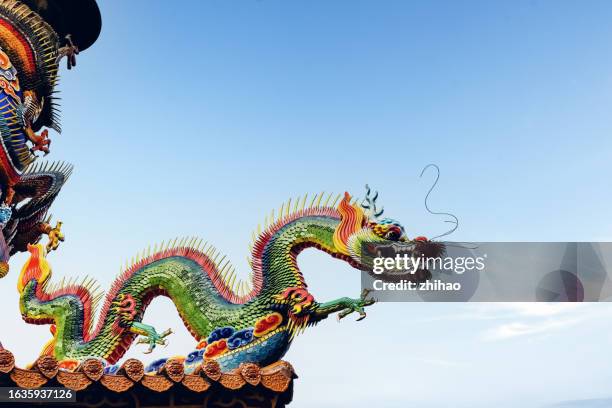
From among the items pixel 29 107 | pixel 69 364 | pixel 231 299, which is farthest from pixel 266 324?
pixel 29 107

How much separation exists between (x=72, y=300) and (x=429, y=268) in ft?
18.0

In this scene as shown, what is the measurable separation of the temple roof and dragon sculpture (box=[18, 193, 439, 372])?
77cm

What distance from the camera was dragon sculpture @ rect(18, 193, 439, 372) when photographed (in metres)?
10.5

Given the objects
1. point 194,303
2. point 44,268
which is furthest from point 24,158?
point 194,303

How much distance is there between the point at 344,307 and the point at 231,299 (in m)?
1.71

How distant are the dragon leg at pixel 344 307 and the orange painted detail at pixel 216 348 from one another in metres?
1.39

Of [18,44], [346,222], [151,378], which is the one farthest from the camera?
[18,44]

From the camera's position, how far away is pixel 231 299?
35.7ft

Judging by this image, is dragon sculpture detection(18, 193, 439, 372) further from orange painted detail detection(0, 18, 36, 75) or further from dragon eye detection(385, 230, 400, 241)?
orange painted detail detection(0, 18, 36, 75)

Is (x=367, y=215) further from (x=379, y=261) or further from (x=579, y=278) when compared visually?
(x=579, y=278)

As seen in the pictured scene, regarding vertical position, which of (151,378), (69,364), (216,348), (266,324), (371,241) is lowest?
(151,378)

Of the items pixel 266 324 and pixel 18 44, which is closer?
pixel 266 324

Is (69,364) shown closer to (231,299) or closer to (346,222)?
(231,299)

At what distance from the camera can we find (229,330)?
417 inches
